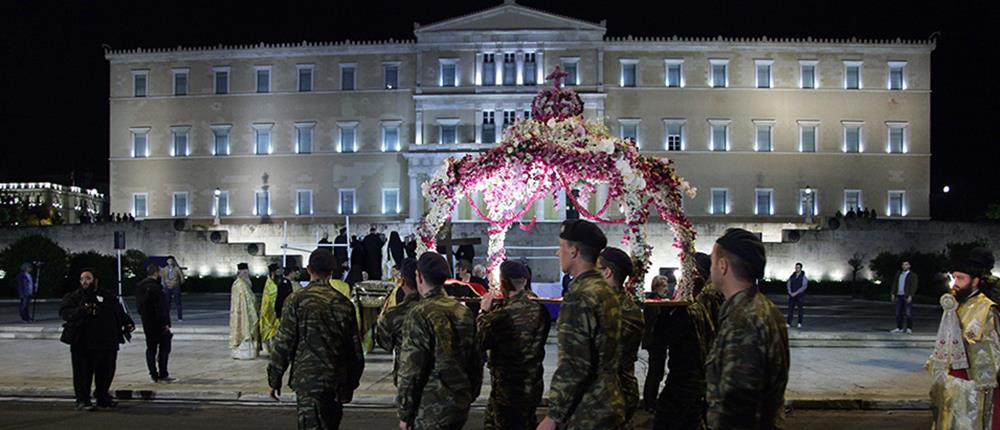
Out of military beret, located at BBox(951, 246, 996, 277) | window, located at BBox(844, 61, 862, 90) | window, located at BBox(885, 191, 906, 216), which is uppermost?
window, located at BBox(844, 61, 862, 90)

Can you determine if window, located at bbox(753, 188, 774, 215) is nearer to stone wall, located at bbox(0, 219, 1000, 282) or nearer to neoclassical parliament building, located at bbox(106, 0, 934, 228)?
neoclassical parliament building, located at bbox(106, 0, 934, 228)

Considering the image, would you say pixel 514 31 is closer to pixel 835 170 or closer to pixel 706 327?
pixel 835 170

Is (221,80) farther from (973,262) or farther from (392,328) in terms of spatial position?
(973,262)

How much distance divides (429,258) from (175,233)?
40.9 metres

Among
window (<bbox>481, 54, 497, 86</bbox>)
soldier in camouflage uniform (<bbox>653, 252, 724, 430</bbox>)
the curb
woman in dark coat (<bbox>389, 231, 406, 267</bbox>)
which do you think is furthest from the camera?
window (<bbox>481, 54, 497, 86</bbox>)

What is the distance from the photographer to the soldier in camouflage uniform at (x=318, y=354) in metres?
6.73

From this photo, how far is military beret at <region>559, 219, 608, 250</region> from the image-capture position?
5.54 meters

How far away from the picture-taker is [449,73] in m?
54.5

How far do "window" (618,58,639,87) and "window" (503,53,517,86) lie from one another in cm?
625

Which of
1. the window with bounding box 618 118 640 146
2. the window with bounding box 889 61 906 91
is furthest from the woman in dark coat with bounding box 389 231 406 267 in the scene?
the window with bounding box 889 61 906 91

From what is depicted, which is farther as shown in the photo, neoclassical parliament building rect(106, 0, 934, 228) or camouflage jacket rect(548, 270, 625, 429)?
neoclassical parliament building rect(106, 0, 934, 228)

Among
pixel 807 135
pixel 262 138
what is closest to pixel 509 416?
pixel 807 135

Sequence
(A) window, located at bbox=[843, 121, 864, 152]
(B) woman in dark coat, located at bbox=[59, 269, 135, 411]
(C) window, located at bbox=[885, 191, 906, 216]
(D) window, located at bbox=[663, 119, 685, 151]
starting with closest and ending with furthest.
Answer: (B) woman in dark coat, located at bbox=[59, 269, 135, 411] → (D) window, located at bbox=[663, 119, 685, 151] → (C) window, located at bbox=[885, 191, 906, 216] → (A) window, located at bbox=[843, 121, 864, 152]

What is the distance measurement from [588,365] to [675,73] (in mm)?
51440
